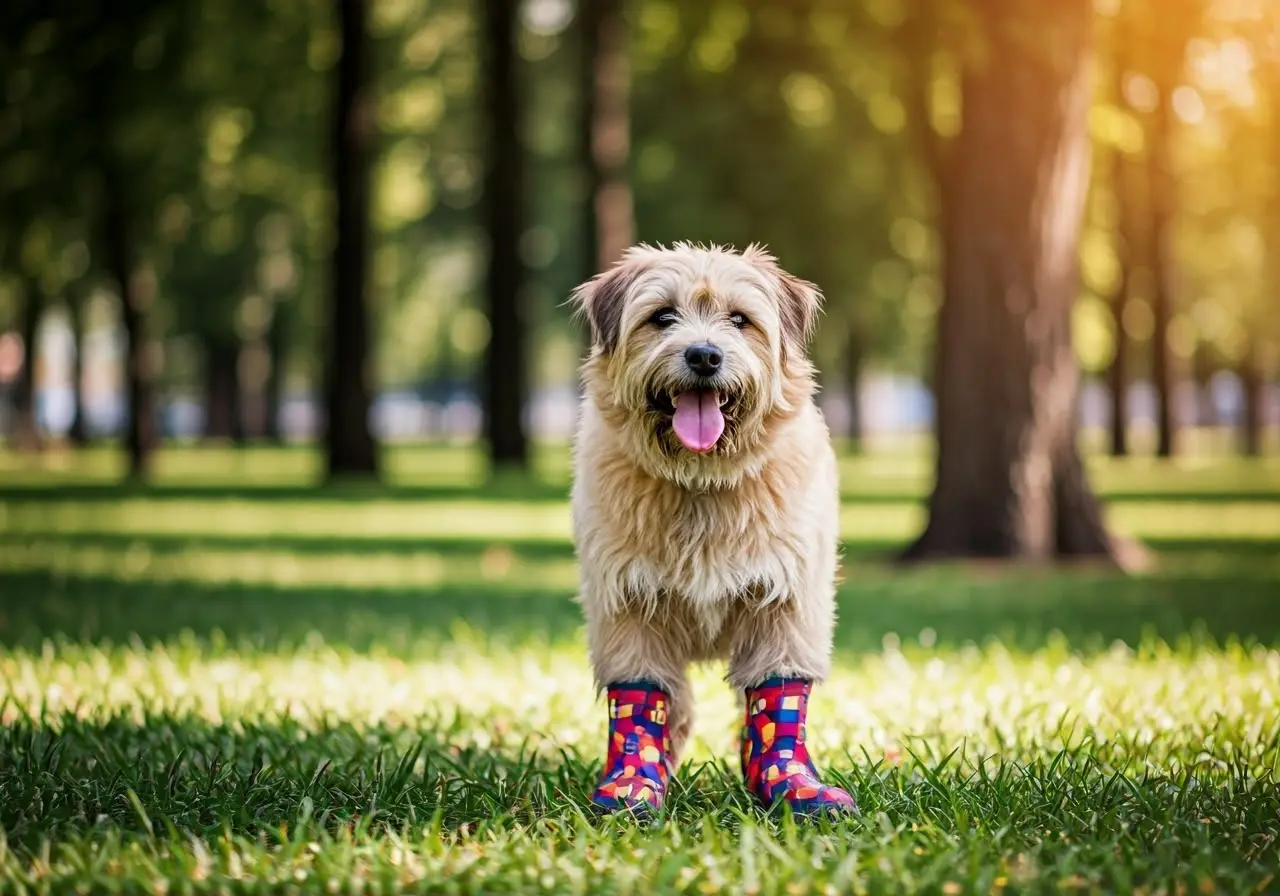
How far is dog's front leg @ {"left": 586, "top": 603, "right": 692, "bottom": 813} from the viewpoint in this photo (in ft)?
15.4

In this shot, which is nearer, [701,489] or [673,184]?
[701,489]

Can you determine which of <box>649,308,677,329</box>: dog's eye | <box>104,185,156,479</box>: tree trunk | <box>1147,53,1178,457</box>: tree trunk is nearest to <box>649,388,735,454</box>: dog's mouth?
<box>649,308,677,329</box>: dog's eye

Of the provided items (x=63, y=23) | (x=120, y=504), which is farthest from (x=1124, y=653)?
(x=120, y=504)

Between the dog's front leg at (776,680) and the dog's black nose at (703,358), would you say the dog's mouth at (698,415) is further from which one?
the dog's front leg at (776,680)

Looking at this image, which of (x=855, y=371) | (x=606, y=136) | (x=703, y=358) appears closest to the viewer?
(x=703, y=358)

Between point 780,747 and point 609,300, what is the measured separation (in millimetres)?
1534

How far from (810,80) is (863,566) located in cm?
1530

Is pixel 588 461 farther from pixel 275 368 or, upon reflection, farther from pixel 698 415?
pixel 275 368

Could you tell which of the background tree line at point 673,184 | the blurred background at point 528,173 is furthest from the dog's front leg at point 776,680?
the blurred background at point 528,173

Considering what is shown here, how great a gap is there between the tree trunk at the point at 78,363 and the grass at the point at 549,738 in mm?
27478

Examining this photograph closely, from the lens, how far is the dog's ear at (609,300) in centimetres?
479

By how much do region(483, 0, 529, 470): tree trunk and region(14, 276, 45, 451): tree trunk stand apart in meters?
11.8

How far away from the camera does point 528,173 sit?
3503 centimetres

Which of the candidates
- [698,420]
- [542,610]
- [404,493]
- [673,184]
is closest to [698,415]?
[698,420]
